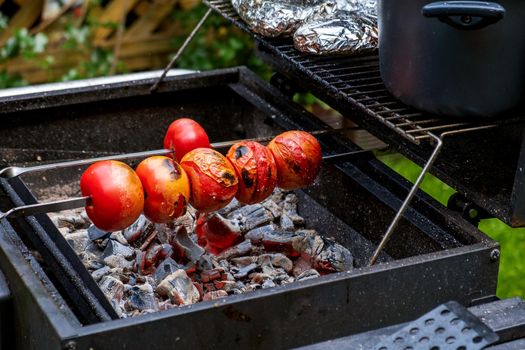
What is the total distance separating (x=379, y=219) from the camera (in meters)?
2.41

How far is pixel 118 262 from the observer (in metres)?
2.49

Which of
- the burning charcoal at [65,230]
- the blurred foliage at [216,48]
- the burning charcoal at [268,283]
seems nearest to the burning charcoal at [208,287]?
the burning charcoal at [268,283]

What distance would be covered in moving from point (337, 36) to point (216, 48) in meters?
3.04

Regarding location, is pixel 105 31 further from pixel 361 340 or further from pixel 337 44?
pixel 361 340

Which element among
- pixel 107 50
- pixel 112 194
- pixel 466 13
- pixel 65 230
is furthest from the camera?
pixel 107 50

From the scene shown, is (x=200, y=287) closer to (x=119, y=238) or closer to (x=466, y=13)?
(x=119, y=238)

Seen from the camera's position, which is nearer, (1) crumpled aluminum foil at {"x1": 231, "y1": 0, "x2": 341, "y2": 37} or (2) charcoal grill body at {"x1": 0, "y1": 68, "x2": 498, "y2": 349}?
(2) charcoal grill body at {"x1": 0, "y1": 68, "x2": 498, "y2": 349}

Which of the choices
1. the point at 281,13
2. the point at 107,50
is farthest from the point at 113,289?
the point at 107,50

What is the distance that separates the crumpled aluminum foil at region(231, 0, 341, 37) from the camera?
2695mm

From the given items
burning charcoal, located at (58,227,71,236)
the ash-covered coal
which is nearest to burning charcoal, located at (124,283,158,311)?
the ash-covered coal

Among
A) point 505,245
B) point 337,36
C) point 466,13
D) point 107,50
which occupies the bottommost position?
point 505,245

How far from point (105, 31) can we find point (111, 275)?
357 centimetres

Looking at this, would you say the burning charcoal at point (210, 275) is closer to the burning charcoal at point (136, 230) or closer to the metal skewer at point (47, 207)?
the burning charcoal at point (136, 230)

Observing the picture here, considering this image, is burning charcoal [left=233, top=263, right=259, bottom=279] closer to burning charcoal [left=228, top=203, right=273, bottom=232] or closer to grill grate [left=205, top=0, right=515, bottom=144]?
burning charcoal [left=228, top=203, right=273, bottom=232]
